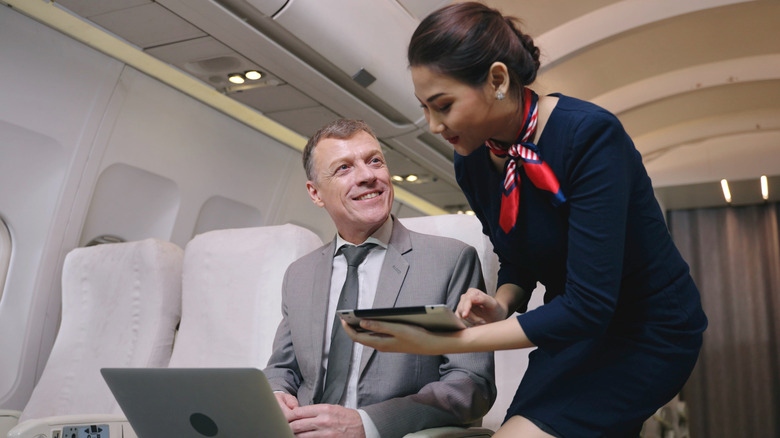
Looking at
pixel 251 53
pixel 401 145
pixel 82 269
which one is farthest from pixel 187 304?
pixel 401 145

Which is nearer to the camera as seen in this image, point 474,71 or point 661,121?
point 474,71

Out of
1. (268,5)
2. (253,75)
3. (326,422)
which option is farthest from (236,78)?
(326,422)

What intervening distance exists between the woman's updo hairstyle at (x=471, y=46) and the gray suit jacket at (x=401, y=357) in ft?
2.85

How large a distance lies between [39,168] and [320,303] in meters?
3.42

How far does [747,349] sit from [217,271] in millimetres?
7365

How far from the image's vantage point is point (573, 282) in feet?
5.14

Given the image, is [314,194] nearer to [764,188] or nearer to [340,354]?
[340,354]

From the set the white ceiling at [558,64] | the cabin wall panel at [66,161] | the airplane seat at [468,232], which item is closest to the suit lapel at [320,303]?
the airplane seat at [468,232]

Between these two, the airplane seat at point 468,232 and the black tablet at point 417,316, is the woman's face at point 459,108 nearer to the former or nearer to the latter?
the black tablet at point 417,316

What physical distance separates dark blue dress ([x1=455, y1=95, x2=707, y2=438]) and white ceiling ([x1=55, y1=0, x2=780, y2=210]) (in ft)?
8.70

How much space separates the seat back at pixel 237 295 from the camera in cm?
303

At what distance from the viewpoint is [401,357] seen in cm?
228

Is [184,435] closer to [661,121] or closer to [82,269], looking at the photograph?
[82,269]

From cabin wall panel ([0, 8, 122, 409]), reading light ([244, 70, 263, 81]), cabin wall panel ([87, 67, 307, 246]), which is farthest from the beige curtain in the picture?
cabin wall panel ([0, 8, 122, 409])
